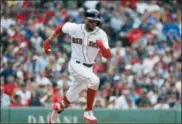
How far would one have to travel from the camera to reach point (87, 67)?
1294cm

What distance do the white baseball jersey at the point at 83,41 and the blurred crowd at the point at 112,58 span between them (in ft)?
17.2

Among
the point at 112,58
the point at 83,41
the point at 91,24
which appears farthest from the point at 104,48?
the point at 112,58

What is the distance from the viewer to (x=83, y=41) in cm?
1280

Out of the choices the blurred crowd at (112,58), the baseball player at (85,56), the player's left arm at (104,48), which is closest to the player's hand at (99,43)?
the player's left arm at (104,48)

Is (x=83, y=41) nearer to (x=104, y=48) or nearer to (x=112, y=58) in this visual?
(x=104, y=48)

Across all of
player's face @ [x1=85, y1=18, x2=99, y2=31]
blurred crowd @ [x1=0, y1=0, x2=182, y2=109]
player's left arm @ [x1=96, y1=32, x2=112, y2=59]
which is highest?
player's face @ [x1=85, y1=18, x2=99, y2=31]

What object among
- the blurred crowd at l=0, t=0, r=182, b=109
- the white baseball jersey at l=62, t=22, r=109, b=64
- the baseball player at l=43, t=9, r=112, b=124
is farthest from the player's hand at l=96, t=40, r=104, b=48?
the blurred crowd at l=0, t=0, r=182, b=109

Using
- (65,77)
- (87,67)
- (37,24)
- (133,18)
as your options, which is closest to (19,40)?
(37,24)

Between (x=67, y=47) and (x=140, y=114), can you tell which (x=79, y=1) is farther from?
(x=140, y=114)

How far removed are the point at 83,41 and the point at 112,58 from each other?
7.45 m

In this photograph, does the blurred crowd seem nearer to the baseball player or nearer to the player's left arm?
the baseball player

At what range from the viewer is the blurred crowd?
18703mm

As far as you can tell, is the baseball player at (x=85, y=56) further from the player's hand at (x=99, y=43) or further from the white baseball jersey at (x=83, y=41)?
the player's hand at (x=99, y=43)

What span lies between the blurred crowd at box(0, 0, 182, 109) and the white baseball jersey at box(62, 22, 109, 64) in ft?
17.2
